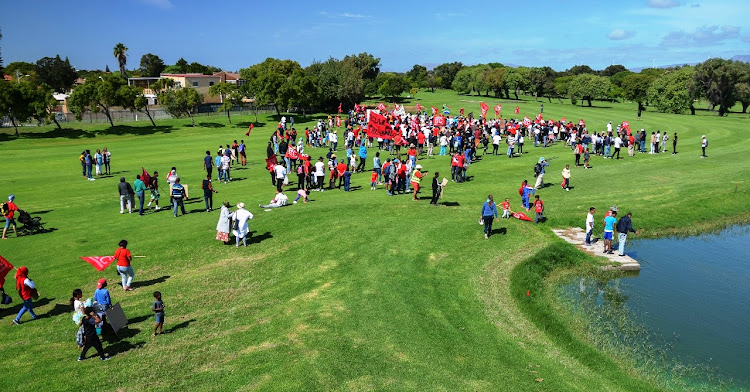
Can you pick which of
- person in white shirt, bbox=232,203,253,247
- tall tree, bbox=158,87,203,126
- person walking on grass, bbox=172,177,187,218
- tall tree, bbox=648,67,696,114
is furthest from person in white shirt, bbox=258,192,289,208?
tall tree, bbox=648,67,696,114

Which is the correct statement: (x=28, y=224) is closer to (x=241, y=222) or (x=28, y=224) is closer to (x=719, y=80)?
(x=241, y=222)

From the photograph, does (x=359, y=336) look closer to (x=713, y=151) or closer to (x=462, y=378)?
(x=462, y=378)

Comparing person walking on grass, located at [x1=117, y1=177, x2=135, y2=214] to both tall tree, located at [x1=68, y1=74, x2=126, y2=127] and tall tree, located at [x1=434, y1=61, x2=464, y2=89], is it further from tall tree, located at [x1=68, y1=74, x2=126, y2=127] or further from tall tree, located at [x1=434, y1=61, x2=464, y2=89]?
tall tree, located at [x1=434, y1=61, x2=464, y2=89]

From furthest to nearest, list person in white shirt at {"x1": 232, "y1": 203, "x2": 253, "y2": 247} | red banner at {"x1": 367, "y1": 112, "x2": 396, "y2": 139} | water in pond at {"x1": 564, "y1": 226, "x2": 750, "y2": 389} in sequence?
red banner at {"x1": 367, "y1": 112, "x2": 396, "y2": 139}, person in white shirt at {"x1": 232, "y1": 203, "x2": 253, "y2": 247}, water in pond at {"x1": 564, "y1": 226, "x2": 750, "y2": 389}

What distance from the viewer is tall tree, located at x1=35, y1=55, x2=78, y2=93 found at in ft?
407

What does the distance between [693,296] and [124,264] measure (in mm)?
19231

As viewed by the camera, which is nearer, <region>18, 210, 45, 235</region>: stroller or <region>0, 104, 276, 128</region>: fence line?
<region>18, 210, 45, 235</region>: stroller

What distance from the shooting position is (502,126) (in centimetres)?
5200

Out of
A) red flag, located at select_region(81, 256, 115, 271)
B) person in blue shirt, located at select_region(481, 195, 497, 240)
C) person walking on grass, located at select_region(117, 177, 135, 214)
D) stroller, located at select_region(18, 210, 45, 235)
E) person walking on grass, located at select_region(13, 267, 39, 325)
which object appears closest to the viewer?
person walking on grass, located at select_region(13, 267, 39, 325)

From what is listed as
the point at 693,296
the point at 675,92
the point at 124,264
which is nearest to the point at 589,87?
the point at 675,92

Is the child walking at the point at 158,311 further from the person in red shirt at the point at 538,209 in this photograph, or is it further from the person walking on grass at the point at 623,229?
the person walking on grass at the point at 623,229

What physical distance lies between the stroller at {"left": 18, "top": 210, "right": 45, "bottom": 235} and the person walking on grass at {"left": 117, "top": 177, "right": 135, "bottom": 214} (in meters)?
3.45

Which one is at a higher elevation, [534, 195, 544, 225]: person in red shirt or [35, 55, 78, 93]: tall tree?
[35, 55, 78, 93]: tall tree

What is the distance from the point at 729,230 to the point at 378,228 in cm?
1809
